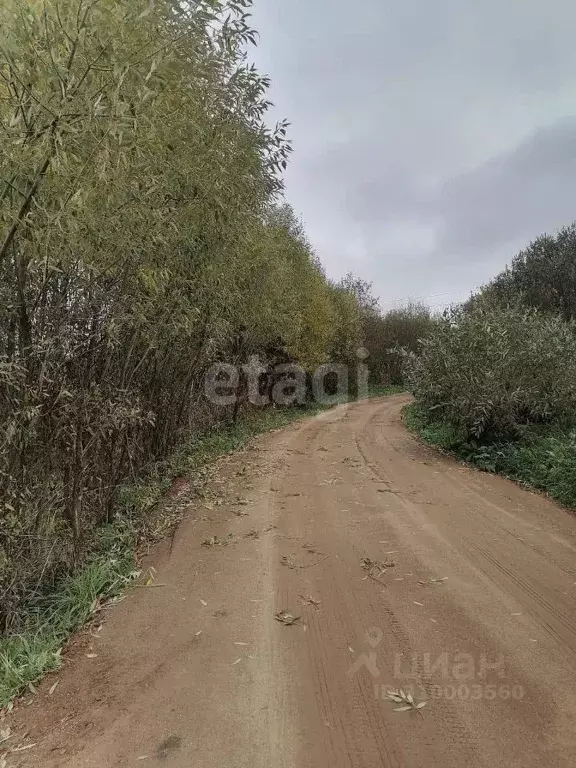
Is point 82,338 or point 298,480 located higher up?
point 82,338

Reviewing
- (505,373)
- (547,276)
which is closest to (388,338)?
(547,276)

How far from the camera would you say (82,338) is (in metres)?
3.88

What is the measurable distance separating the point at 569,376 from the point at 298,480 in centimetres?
486

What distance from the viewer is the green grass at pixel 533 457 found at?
21.6 ft

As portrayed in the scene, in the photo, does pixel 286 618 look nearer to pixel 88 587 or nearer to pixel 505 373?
pixel 88 587

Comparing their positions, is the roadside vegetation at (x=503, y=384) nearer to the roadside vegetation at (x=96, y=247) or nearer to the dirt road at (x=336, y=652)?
the dirt road at (x=336, y=652)

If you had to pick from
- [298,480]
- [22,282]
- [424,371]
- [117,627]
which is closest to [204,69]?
[22,282]

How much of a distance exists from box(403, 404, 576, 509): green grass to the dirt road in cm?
138

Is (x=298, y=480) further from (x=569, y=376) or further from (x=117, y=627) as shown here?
(x=569, y=376)

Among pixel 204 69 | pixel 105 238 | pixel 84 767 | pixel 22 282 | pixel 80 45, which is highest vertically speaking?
pixel 204 69

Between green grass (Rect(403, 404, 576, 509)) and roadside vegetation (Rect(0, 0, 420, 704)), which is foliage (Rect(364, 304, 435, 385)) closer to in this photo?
green grass (Rect(403, 404, 576, 509))

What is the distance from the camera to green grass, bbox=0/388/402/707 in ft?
9.96

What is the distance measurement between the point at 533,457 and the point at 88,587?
6367mm

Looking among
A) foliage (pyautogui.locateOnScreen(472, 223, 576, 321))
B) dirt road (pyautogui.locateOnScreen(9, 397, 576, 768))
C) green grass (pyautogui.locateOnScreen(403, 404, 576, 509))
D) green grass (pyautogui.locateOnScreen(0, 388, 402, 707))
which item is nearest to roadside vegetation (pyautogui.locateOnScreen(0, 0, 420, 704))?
green grass (pyautogui.locateOnScreen(0, 388, 402, 707))
